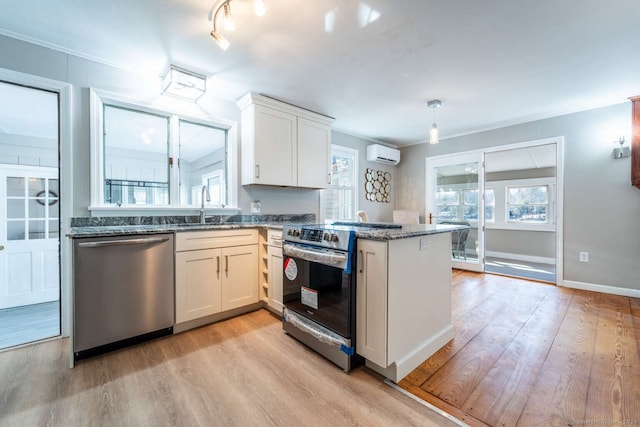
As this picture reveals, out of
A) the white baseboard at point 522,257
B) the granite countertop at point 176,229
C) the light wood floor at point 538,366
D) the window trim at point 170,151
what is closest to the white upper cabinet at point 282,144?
the window trim at point 170,151

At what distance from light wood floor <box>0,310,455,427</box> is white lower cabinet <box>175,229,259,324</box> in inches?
Result: 14.1

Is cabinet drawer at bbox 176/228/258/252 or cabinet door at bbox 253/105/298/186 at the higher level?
cabinet door at bbox 253/105/298/186

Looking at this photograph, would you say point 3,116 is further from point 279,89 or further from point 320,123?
point 320,123

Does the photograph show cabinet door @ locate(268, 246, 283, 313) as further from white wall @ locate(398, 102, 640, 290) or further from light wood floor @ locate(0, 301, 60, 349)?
white wall @ locate(398, 102, 640, 290)

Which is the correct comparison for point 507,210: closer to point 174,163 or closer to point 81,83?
point 174,163

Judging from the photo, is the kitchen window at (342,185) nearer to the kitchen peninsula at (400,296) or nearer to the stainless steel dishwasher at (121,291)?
the kitchen peninsula at (400,296)

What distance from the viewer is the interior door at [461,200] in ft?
14.6

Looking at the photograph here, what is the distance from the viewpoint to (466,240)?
182 inches

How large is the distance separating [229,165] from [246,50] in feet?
4.26

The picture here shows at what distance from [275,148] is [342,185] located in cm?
175

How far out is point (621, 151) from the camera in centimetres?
319

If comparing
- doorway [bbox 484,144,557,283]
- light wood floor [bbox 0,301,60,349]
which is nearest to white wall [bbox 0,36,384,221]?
light wood floor [bbox 0,301,60,349]

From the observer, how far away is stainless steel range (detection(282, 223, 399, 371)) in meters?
1.70

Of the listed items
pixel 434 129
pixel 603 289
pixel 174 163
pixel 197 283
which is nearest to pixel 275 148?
pixel 174 163
